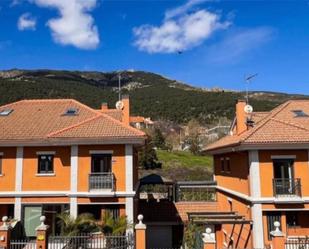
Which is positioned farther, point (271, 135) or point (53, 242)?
point (271, 135)

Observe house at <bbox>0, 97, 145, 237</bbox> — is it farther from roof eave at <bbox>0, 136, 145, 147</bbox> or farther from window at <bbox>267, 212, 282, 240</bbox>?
window at <bbox>267, 212, 282, 240</bbox>

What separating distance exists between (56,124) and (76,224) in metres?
7.37

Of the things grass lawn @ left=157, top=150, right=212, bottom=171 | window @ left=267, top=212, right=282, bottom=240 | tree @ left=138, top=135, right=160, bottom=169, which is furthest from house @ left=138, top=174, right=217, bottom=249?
grass lawn @ left=157, top=150, right=212, bottom=171

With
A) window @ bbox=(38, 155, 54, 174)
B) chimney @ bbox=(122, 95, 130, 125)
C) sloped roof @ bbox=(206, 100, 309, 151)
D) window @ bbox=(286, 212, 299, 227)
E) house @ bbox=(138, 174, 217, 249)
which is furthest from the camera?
house @ bbox=(138, 174, 217, 249)

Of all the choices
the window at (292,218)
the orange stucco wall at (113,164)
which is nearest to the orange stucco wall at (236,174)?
the window at (292,218)

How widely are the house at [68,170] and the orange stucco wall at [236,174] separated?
6.30 metres

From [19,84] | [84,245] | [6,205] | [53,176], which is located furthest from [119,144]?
[19,84]

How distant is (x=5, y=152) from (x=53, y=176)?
3292 millimetres

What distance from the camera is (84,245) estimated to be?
58.0 feet

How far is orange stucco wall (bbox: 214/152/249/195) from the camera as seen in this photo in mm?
21414

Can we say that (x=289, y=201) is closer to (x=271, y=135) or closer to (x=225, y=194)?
(x=271, y=135)

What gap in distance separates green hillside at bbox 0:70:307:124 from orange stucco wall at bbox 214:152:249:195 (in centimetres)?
4255

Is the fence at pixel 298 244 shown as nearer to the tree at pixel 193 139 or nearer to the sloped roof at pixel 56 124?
the sloped roof at pixel 56 124

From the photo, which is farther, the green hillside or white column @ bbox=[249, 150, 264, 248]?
the green hillside
